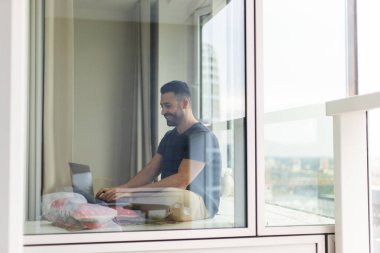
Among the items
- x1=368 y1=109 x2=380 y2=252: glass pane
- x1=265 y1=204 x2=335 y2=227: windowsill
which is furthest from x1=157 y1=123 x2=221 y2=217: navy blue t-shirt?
x1=368 y1=109 x2=380 y2=252: glass pane

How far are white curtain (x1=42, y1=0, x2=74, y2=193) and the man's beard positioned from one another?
34cm

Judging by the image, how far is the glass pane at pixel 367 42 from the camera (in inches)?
79.7

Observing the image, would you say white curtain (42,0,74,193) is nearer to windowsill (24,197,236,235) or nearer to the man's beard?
windowsill (24,197,236,235)

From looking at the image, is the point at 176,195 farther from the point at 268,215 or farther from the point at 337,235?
the point at 337,235

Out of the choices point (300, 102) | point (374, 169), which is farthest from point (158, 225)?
point (374, 169)

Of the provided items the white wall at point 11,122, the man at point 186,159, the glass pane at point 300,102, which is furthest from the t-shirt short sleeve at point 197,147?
the white wall at point 11,122

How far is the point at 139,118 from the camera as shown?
5.82 ft

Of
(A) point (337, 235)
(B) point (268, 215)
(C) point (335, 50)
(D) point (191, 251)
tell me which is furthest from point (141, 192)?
(C) point (335, 50)

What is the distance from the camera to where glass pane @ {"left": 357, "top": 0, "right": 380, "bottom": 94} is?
2.03 m

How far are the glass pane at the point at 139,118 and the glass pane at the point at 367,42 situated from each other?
1.71 ft

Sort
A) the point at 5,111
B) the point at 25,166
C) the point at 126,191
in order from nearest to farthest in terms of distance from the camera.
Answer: the point at 5,111 → the point at 25,166 → the point at 126,191

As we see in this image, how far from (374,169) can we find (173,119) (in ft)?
2.66

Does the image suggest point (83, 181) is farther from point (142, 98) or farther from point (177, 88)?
point (177, 88)

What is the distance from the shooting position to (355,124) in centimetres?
191
